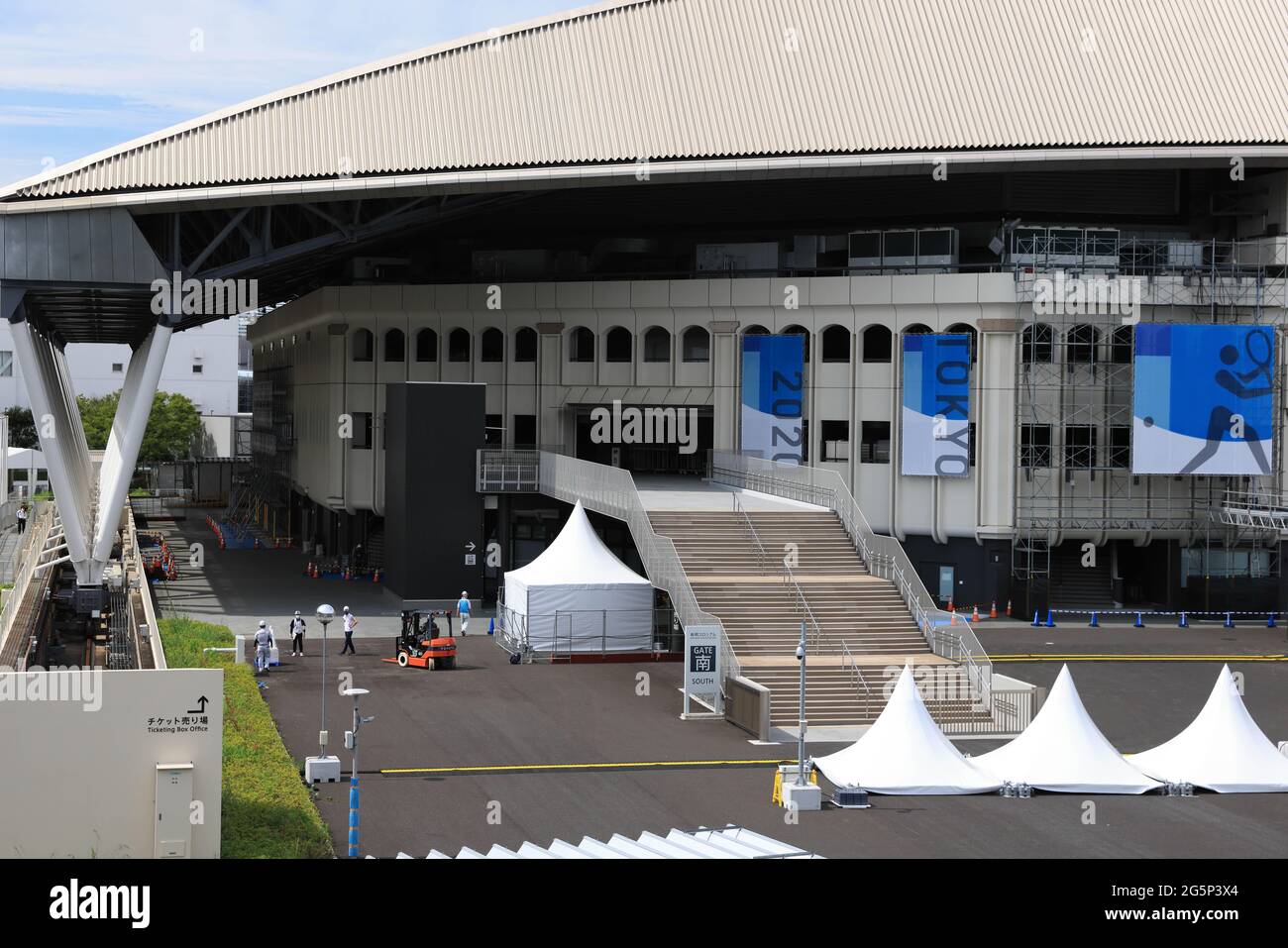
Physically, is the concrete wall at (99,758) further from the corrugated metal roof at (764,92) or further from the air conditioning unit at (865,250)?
the air conditioning unit at (865,250)

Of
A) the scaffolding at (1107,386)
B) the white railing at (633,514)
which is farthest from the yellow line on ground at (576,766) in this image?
the scaffolding at (1107,386)

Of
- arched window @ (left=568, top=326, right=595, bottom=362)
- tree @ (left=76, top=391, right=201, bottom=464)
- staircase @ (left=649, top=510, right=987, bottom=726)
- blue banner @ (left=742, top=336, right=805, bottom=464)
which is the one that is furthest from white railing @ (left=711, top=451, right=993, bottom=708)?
tree @ (left=76, top=391, right=201, bottom=464)

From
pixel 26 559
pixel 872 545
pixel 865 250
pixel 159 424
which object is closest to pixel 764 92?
pixel 865 250

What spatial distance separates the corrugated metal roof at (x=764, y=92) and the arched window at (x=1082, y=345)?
6.35 metres

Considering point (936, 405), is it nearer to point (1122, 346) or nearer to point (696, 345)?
point (1122, 346)

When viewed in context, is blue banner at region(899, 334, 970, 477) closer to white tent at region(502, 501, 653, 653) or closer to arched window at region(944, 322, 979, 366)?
arched window at region(944, 322, 979, 366)

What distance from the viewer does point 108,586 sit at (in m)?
46.9

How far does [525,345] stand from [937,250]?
1574 centimetres

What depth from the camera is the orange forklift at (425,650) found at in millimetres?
39812

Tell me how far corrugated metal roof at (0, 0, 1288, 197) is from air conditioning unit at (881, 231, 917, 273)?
14.9 feet
